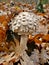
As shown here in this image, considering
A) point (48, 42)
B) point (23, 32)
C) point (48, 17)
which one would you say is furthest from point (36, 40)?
point (48, 17)

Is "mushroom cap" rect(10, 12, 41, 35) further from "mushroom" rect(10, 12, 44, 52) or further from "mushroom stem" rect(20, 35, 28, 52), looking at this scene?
"mushroom stem" rect(20, 35, 28, 52)

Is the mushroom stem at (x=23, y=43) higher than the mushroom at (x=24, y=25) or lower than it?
lower

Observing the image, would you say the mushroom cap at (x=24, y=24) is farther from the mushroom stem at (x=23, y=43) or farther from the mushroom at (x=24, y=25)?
Answer: the mushroom stem at (x=23, y=43)

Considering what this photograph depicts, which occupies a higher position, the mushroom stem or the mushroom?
the mushroom

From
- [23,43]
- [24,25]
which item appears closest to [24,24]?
[24,25]

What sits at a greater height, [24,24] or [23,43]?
[24,24]

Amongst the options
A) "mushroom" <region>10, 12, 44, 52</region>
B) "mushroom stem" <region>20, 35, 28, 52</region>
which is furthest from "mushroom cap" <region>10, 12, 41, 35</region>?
"mushroom stem" <region>20, 35, 28, 52</region>

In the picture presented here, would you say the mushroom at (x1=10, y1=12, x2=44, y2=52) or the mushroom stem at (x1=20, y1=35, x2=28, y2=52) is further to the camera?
the mushroom stem at (x1=20, y1=35, x2=28, y2=52)

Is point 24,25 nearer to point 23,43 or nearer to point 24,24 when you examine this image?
point 24,24

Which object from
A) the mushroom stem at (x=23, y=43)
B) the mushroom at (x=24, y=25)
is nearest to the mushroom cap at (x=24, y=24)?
the mushroom at (x=24, y=25)

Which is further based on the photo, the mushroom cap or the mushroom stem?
the mushroom stem

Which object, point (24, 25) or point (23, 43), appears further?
point (23, 43)
